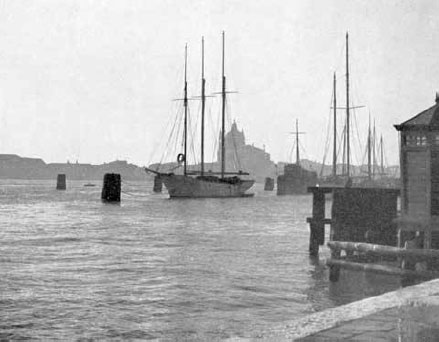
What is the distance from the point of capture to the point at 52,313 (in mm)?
12453

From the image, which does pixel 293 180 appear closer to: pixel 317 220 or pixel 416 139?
pixel 317 220

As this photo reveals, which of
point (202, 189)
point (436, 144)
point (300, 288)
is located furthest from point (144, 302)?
point (202, 189)

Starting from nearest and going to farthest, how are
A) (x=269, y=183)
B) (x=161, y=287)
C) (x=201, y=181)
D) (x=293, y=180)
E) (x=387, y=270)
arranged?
1. (x=387, y=270)
2. (x=161, y=287)
3. (x=201, y=181)
4. (x=293, y=180)
5. (x=269, y=183)

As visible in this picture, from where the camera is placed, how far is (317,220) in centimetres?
1991

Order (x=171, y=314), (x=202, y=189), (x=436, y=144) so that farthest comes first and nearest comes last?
1. (x=202, y=189)
2. (x=436, y=144)
3. (x=171, y=314)

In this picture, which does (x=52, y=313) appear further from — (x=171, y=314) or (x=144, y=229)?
(x=144, y=229)

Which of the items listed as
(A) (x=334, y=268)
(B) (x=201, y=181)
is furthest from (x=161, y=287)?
(B) (x=201, y=181)

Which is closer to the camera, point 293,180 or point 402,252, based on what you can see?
point 402,252

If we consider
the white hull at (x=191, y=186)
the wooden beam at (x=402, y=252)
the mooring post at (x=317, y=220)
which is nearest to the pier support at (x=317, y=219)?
the mooring post at (x=317, y=220)

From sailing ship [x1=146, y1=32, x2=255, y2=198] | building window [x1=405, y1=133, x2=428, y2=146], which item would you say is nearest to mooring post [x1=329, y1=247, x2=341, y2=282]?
building window [x1=405, y1=133, x2=428, y2=146]

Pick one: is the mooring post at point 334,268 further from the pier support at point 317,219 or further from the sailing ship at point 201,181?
the sailing ship at point 201,181

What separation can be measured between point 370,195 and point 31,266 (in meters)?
10.3

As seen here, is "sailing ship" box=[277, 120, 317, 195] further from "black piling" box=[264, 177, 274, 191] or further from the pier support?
the pier support

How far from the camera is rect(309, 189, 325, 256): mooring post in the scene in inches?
769
